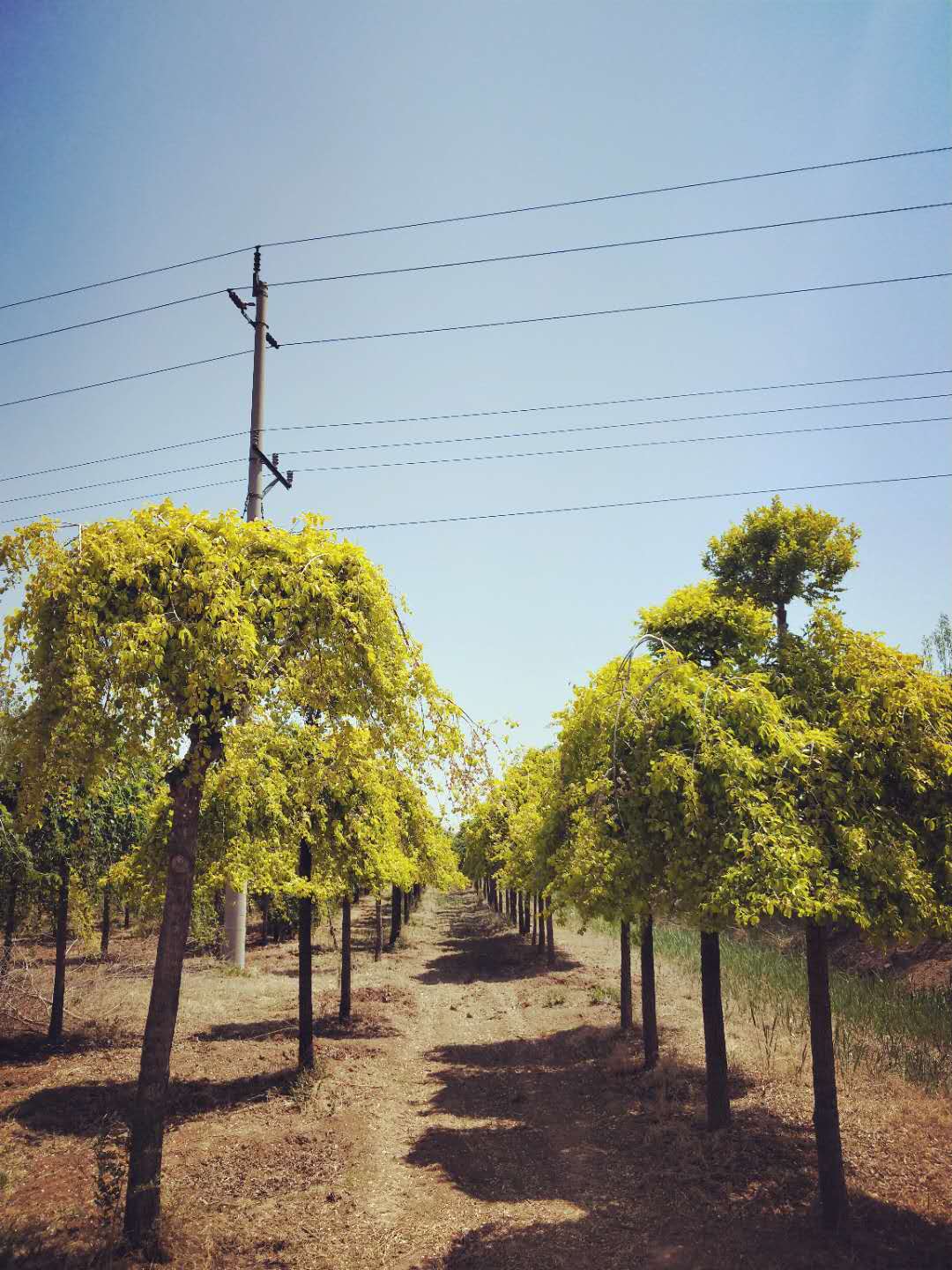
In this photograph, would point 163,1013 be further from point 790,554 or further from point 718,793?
point 790,554

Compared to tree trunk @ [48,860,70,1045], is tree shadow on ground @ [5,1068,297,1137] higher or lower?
lower

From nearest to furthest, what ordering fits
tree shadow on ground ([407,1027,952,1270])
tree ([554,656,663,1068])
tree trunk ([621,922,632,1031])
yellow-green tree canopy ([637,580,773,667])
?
tree shadow on ground ([407,1027,952,1270])
tree ([554,656,663,1068])
yellow-green tree canopy ([637,580,773,667])
tree trunk ([621,922,632,1031])

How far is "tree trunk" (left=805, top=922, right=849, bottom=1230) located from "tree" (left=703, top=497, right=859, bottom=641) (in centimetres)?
Result: 1878

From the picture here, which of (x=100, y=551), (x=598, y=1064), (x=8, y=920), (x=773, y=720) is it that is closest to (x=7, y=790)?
(x=8, y=920)

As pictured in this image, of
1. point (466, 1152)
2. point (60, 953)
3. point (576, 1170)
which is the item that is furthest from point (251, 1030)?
point (576, 1170)

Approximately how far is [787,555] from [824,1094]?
21291 millimetres

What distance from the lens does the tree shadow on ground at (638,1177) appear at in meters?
7.62

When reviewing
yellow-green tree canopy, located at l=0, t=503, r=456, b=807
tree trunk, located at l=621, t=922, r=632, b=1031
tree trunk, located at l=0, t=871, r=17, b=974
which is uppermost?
yellow-green tree canopy, located at l=0, t=503, r=456, b=807

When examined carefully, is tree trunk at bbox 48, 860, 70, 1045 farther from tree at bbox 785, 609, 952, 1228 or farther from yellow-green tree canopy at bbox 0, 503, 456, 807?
tree at bbox 785, 609, 952, 1228

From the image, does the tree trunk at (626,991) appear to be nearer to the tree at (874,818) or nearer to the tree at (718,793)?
the tree at (874,818)

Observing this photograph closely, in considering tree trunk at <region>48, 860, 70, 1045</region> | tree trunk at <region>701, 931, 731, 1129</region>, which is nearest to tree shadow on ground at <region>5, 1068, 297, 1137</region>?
tree trunk at <region>48, 860, 70, 1045</region>

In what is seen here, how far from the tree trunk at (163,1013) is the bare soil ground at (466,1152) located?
452 mm

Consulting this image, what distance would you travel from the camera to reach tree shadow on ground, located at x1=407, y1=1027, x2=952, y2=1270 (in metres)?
7.62

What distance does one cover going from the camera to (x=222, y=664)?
22.9 ft
